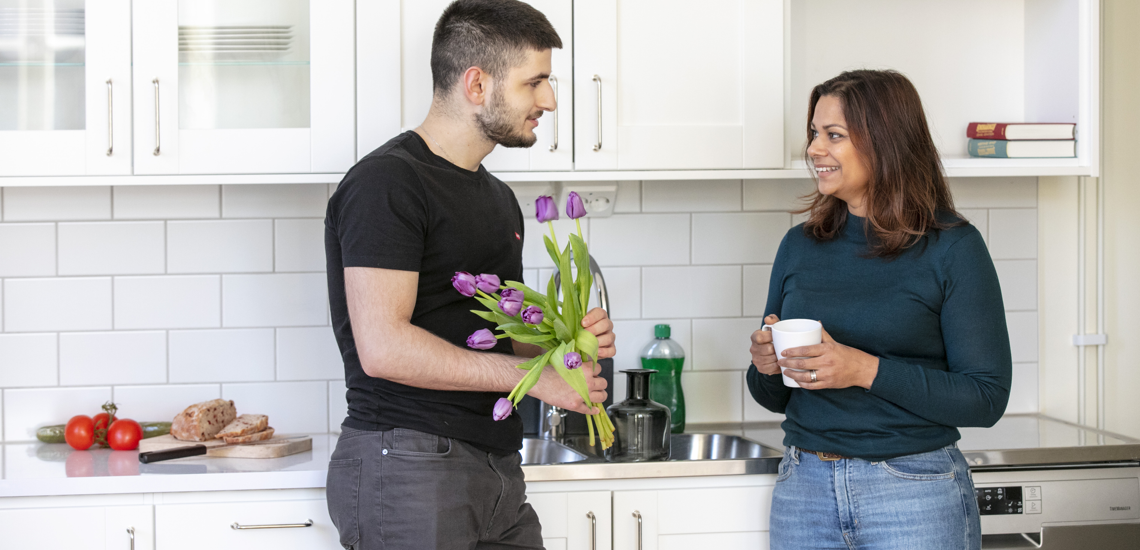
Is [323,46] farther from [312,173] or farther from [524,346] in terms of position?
[524,346]

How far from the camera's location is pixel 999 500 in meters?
1.74

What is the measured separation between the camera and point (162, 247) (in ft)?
6.95

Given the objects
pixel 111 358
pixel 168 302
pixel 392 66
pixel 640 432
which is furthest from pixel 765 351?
pixel 111 358

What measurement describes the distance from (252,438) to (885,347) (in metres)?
1.28

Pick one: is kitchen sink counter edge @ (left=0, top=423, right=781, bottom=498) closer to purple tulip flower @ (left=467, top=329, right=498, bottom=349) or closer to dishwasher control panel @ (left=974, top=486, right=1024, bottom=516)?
dishwasher control panel @ (left=974, top=486, right=1024, bottom=516)

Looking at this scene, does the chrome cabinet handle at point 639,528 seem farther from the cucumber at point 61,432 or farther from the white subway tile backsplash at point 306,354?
the cucumber at point 61,432

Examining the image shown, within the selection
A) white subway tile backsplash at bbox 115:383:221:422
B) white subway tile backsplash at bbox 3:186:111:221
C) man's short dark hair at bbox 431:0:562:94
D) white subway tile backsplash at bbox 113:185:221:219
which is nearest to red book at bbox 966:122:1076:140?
man's short dark hair at bbox 431:0:562:94

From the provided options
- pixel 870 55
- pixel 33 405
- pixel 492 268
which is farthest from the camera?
pixel 870 55

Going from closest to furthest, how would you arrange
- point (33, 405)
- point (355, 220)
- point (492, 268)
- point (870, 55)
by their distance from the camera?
point (355, 220)
point (492, 268)
point (33, 405)
point (870, 55)

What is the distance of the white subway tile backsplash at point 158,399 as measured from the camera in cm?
211

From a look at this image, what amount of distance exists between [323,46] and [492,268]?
0.74 metres

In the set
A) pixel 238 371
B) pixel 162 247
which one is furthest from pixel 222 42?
pixel 238 371

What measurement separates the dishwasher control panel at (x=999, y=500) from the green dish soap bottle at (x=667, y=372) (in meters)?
0.68

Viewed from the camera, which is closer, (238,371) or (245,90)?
(245,90)
